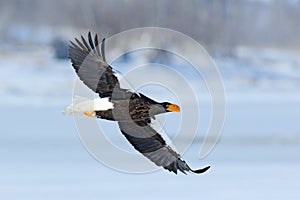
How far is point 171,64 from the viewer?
13.3 metres

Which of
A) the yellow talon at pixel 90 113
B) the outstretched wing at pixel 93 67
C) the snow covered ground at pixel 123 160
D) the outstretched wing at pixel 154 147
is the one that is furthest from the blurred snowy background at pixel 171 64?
the outstretched wing at pixel 93 67

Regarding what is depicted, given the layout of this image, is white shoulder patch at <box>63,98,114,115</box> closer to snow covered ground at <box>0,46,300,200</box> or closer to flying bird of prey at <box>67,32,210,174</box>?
flying bird of prey at <box>67,32,210,174</box>

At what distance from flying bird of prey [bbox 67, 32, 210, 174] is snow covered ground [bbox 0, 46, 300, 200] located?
2.03 ft

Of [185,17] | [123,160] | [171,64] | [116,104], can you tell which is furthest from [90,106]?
[185,17]

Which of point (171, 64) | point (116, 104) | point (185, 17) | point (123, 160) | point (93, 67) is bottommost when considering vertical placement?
point (116, 104)

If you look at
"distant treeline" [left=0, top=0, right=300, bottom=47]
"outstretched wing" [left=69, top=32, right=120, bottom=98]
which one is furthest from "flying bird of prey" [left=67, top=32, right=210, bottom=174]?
"distant treeline" [left=0, top=0, right=300, bottom=47]

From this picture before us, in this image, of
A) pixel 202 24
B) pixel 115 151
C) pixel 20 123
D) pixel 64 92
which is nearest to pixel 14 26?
pixel 202 24

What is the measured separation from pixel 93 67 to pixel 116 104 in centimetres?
27

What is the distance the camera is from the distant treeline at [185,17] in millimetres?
16719

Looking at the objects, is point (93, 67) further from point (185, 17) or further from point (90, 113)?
point (185, 17)

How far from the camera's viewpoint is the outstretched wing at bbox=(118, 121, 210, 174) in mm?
5555

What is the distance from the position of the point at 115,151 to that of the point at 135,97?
2.06 m

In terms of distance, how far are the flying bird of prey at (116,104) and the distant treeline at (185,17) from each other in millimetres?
10040

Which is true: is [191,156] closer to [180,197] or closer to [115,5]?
[180,197]
